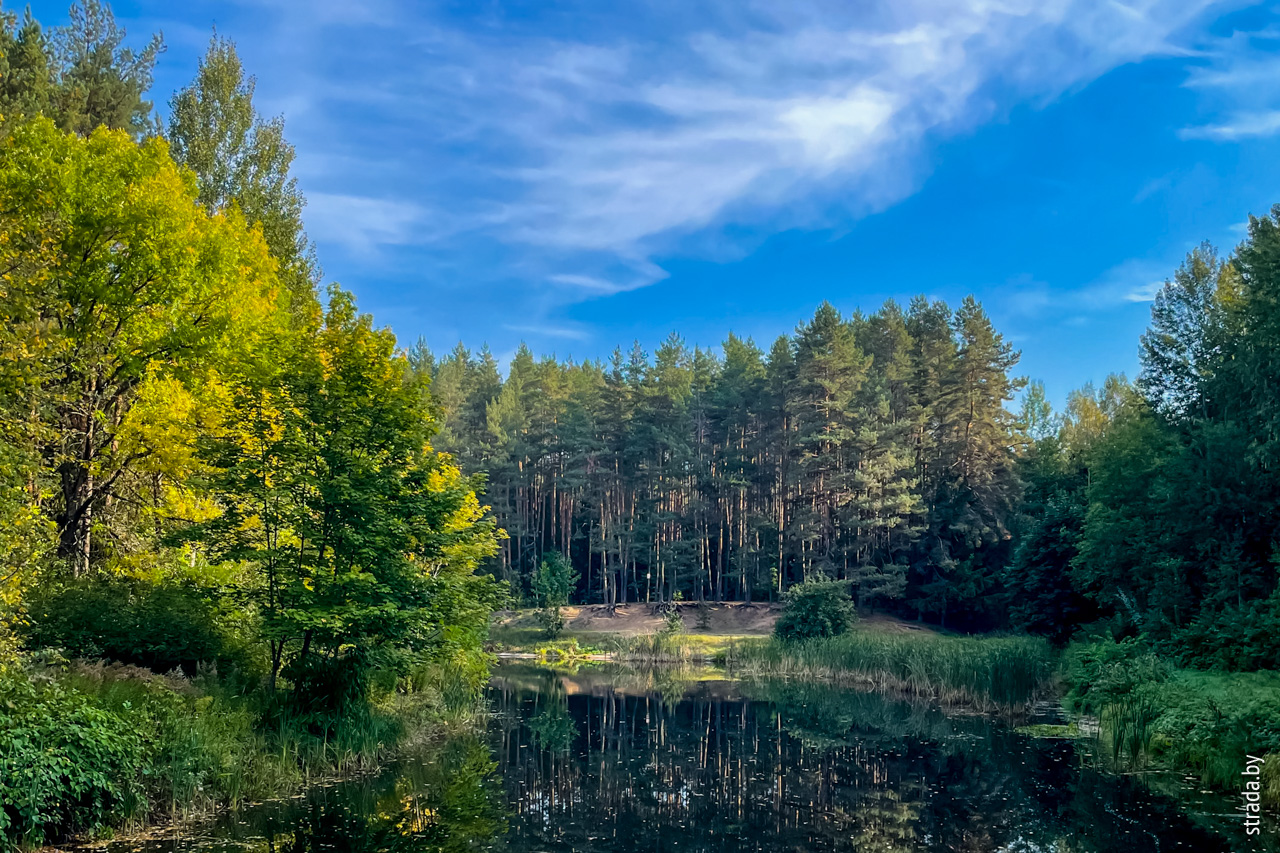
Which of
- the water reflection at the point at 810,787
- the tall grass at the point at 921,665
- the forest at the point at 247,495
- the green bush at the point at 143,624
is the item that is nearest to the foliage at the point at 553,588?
the tall grass at the point at 921,665

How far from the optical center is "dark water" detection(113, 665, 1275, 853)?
40.0 ft

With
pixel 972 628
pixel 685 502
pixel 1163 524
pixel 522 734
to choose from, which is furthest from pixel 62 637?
pixel 685 502

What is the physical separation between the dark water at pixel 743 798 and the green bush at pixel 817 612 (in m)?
16.7

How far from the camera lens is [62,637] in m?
13.8

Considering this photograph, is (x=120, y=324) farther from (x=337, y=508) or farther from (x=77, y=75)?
(x=77, y=75)

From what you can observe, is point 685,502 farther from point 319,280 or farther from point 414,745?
point 414,745

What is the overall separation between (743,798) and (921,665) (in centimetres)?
1597

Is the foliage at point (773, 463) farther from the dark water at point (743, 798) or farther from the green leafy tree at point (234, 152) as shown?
the dark water at point (743, 798)

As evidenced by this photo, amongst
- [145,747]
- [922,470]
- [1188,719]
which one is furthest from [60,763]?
[922,470]

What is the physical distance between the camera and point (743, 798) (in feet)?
50.1

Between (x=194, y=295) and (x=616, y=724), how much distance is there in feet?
52.8

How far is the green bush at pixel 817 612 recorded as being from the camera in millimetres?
41156

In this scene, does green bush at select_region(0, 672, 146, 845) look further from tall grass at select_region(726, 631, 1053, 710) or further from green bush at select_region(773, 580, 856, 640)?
green bush at select_region(773, 580, 856, 640)

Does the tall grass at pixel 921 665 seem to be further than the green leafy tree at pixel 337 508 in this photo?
Yes
